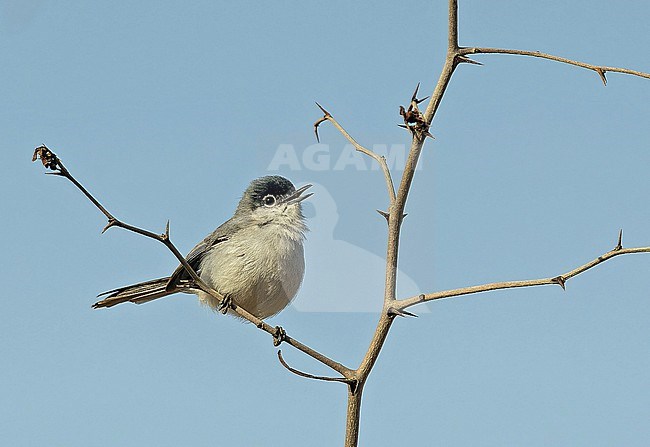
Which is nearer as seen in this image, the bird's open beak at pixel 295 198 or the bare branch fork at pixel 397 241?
the bare branch fork at pixel 397 241

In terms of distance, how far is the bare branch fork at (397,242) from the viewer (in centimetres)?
181

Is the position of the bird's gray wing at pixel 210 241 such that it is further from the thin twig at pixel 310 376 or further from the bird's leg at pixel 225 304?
the thin twig at pixel 310 376

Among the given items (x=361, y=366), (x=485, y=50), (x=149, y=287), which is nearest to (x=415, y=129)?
(x=485, y=50)

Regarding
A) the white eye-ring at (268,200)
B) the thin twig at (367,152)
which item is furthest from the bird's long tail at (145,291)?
the thin twig at (367,152)

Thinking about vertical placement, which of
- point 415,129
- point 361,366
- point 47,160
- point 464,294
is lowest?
point 361,366

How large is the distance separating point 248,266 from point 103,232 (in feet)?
7.17

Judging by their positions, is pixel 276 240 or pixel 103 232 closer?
pixel 103 232

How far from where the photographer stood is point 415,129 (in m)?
1.80

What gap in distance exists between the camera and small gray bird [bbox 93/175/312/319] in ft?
13.0

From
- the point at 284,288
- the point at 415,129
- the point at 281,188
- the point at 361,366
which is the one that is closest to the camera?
the point at 415,129

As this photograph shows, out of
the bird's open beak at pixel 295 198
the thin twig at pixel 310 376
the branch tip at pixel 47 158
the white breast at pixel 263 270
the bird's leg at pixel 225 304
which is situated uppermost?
the bird's open beak at pixel 295 198

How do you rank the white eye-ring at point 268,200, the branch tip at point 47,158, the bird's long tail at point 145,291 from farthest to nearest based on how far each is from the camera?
1. the white eye-ring at point 268,200
2. the bird's long tail at point 145,291
3. the branch tip at point 47,158

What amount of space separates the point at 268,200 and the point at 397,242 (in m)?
2.41

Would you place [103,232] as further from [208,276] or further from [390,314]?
[208,276]
